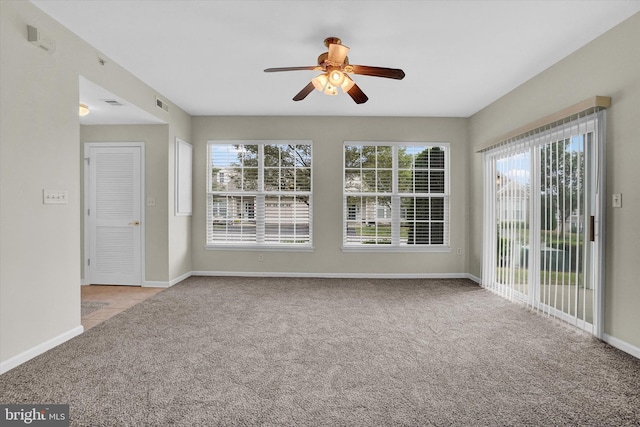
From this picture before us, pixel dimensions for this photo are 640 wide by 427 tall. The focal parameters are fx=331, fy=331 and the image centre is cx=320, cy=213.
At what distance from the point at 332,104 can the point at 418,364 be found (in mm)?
3777

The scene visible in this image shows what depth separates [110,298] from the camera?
435cm

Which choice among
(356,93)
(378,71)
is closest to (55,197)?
(356,93)

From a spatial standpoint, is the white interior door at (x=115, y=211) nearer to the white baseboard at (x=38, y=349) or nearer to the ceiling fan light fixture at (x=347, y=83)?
the white baseboard at (x=38, y=349)

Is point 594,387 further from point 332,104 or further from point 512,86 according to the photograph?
point 332,104

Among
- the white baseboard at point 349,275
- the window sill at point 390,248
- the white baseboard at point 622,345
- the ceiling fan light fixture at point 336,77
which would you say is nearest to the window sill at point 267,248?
the white baseboard at point 349,275

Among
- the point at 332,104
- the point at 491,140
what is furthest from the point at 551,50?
the point at 332,104

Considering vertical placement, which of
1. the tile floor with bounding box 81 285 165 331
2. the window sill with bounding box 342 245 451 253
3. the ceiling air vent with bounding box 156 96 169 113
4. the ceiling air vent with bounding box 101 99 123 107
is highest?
the ceiling air vent with bounding box 156 96 169 113

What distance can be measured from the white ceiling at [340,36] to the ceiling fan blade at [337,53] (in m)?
0.21

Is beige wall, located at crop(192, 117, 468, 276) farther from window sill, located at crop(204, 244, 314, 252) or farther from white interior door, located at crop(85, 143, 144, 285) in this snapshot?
white interior door, located at crop(85, 143, 144, 285)

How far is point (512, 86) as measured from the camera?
4285mm

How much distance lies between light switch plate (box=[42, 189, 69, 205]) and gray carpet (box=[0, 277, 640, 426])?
1229 mm

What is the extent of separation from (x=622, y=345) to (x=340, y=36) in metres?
3.64

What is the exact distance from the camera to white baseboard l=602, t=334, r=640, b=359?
2.66 metres

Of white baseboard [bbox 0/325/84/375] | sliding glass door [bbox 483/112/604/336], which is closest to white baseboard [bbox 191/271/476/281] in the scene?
sliding glass door [bbox 483/112/604/336]
